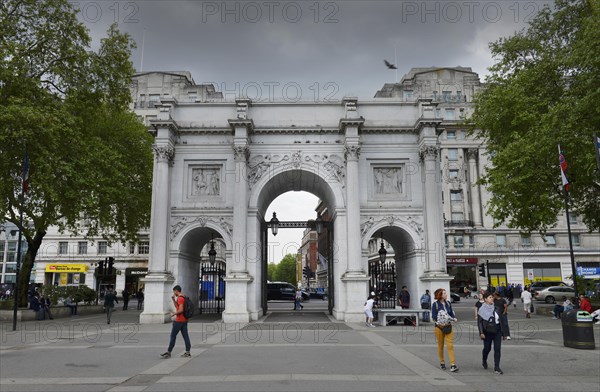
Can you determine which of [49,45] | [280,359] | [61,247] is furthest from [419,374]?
[61,247]

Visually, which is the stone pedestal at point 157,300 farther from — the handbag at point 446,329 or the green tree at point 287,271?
the green tree at point 287,271

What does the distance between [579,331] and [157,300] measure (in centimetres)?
1901

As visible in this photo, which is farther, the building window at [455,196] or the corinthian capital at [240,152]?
the building window at [455,196]

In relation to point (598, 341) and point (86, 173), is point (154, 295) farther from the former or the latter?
point (598, 341)

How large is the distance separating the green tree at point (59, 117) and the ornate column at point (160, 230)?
2843mm

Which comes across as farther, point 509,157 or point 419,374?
point 509,157

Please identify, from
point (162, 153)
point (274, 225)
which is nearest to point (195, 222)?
point (162, 153)

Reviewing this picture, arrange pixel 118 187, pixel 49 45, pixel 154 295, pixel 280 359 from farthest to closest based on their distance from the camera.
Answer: pixel 118 187
pixel 49 45
pixel 154 295
pixel 280 359

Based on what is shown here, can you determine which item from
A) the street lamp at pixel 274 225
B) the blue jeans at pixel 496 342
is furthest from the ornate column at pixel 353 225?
the blue jeans at pixel 496 342

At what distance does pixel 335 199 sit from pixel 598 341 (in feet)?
48.1

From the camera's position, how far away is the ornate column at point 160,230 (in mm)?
25141

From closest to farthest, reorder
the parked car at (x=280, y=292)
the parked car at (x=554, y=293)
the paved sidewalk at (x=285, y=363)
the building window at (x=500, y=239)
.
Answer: the paved sidewalk at (x=285, y=363) < the parked car at (x=554, y=293) < the parked car at (x=280, y=292) < the building window at (x=500, y=239)

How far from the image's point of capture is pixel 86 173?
2631 centimetres

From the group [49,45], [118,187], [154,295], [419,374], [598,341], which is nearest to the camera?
[419,374]
